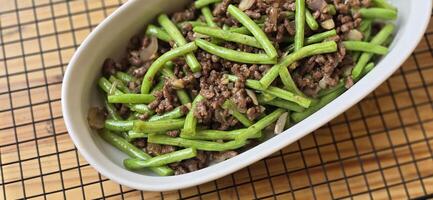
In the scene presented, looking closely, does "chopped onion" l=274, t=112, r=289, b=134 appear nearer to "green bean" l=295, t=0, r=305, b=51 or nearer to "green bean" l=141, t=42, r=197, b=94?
"green bean" l=295, t=0, r=305, b=51

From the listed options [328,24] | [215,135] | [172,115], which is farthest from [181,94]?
[328,24]

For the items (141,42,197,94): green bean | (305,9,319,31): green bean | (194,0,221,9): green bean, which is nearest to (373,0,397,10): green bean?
(305,9,319,31): green bean

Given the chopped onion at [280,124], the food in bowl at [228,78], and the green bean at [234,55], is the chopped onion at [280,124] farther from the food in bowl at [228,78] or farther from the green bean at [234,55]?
the green bean at [234,55]

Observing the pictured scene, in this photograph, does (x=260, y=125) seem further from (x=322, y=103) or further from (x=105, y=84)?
(x=105, y=84)

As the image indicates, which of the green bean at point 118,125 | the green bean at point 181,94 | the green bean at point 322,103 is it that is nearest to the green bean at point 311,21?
the green bean at point 322,103

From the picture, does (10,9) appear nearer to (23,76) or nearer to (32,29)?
(32,29)
